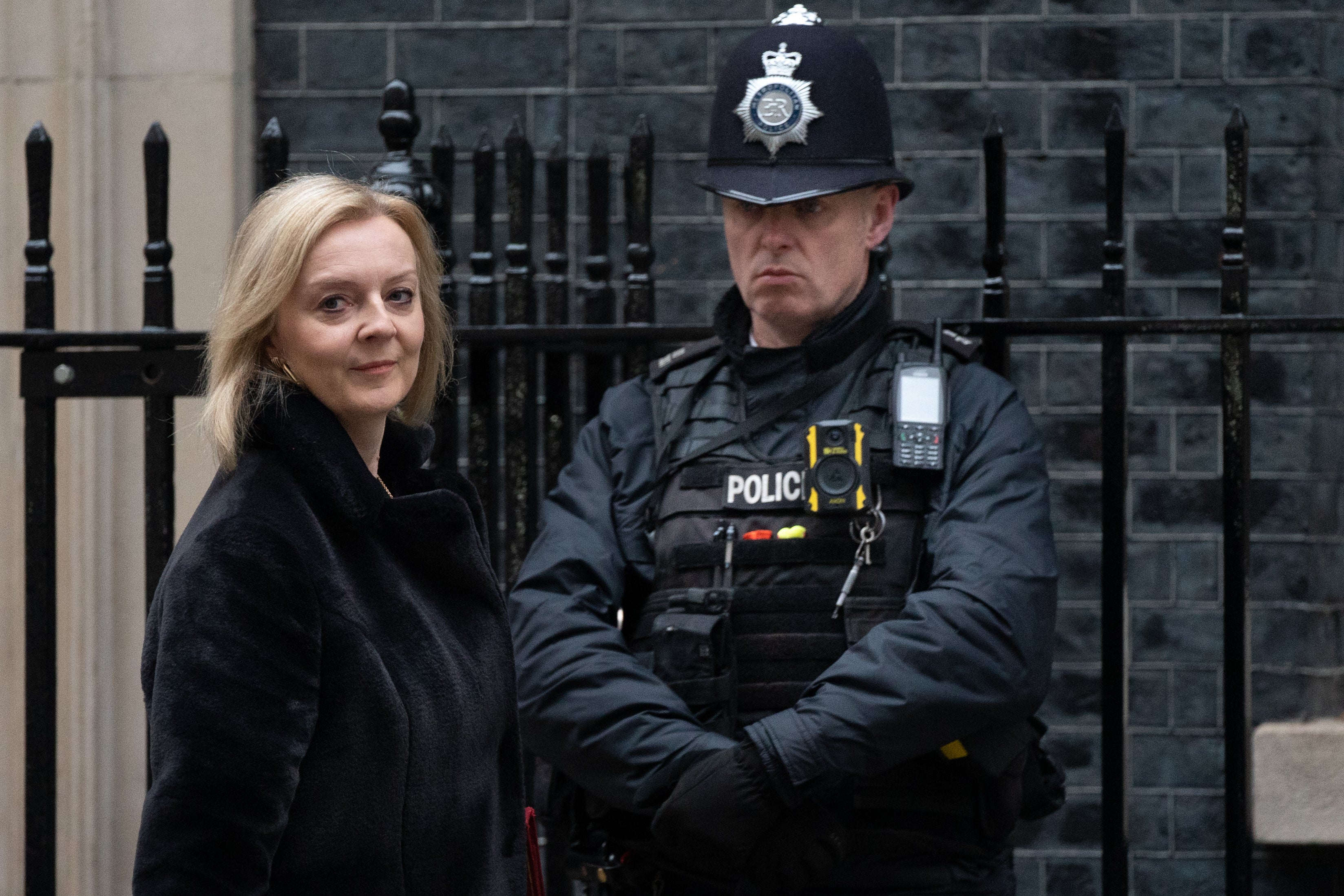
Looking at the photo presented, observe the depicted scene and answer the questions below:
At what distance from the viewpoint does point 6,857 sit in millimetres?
4480

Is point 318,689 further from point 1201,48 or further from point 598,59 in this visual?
point 1201,48

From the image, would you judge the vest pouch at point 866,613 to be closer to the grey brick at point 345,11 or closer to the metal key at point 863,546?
the metal key at point 863,546

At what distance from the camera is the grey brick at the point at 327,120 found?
4.73m

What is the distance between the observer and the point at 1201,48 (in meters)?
4.48

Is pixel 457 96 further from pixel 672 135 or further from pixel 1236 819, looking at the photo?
pixel 1236 819

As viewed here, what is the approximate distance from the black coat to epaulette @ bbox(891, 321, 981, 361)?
3.94ft

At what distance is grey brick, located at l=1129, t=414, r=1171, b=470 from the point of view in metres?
4.39

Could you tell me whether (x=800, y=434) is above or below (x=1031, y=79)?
below

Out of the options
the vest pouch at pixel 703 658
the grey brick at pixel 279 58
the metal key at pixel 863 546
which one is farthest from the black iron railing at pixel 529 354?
the grey brick at pixel 279 58

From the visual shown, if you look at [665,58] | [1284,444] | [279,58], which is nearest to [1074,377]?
[1284,444]

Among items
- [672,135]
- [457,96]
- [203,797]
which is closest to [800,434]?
[203,797]

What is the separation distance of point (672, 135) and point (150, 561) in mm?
2024

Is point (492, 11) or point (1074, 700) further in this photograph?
point (492, 11)

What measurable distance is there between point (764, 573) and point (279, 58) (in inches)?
109
